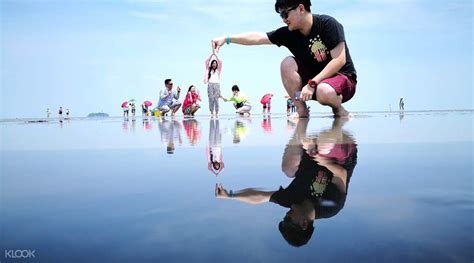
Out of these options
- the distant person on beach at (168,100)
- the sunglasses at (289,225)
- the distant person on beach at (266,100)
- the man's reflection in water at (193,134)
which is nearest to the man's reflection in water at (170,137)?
A: the man's reflection in water at (193,134)

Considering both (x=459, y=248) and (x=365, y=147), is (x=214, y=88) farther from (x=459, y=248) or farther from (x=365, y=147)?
(x=459, y=248)

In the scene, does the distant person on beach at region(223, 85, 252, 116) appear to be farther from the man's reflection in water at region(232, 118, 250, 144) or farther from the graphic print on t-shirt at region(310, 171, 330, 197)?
the graphic print on t-shirt at region(310, 171, 330, 197)

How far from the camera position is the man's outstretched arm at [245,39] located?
17.8ft

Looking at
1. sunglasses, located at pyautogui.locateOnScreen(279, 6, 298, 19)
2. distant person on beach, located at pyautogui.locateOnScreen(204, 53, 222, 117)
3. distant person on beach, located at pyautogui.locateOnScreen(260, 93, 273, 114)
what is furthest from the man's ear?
distant person on beach, located at pyautogui.locateOnScreen(260, 93, 273, 114)

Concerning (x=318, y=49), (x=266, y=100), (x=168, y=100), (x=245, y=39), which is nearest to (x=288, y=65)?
(x=318, y=49)

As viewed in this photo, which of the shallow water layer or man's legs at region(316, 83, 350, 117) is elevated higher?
man's legs at region(316, 83, 350, 117)

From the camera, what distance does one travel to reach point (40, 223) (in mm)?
850

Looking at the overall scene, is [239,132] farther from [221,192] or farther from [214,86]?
[214,86]

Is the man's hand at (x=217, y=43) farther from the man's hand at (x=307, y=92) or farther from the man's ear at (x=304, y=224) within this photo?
the man's ear at (x=304, y=224)

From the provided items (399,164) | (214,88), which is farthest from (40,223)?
(214,88)

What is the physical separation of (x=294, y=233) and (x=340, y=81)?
4.34 meters

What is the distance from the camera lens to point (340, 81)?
16.0 ft

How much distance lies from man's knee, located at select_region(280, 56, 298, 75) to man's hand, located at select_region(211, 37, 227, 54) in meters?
0.79

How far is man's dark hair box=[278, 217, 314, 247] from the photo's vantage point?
26.9 inches
